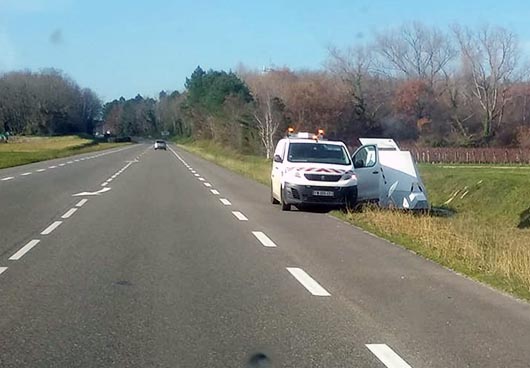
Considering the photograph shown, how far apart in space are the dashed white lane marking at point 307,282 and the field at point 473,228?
221 cm

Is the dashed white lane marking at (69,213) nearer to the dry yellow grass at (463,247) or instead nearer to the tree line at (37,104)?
the dry yellow grass at (463,247)

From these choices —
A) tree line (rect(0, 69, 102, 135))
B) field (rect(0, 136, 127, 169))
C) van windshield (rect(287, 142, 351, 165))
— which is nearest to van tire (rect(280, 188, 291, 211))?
van windshield (rect(287, 142, 351, 165))

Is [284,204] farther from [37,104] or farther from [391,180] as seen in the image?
[37,104]

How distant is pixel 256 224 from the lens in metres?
16.4

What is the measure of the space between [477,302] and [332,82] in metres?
71.5

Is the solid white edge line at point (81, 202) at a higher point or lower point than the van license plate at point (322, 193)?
lower

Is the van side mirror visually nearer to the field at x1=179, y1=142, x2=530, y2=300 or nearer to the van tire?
the field at x1=179, y1=142, x2=530, y2=300

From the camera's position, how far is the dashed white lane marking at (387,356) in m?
5.96

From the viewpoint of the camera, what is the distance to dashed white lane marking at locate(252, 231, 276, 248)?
42.8 ft

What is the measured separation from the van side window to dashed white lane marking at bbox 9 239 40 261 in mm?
10690

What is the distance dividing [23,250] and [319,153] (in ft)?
35.2

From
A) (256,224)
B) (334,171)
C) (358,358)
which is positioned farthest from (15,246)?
(334,171)

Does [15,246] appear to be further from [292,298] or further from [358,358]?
[358,358]

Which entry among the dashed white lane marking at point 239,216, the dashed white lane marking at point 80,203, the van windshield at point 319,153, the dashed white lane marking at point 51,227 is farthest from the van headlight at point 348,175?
the dashed white lane marking at point 51,227
